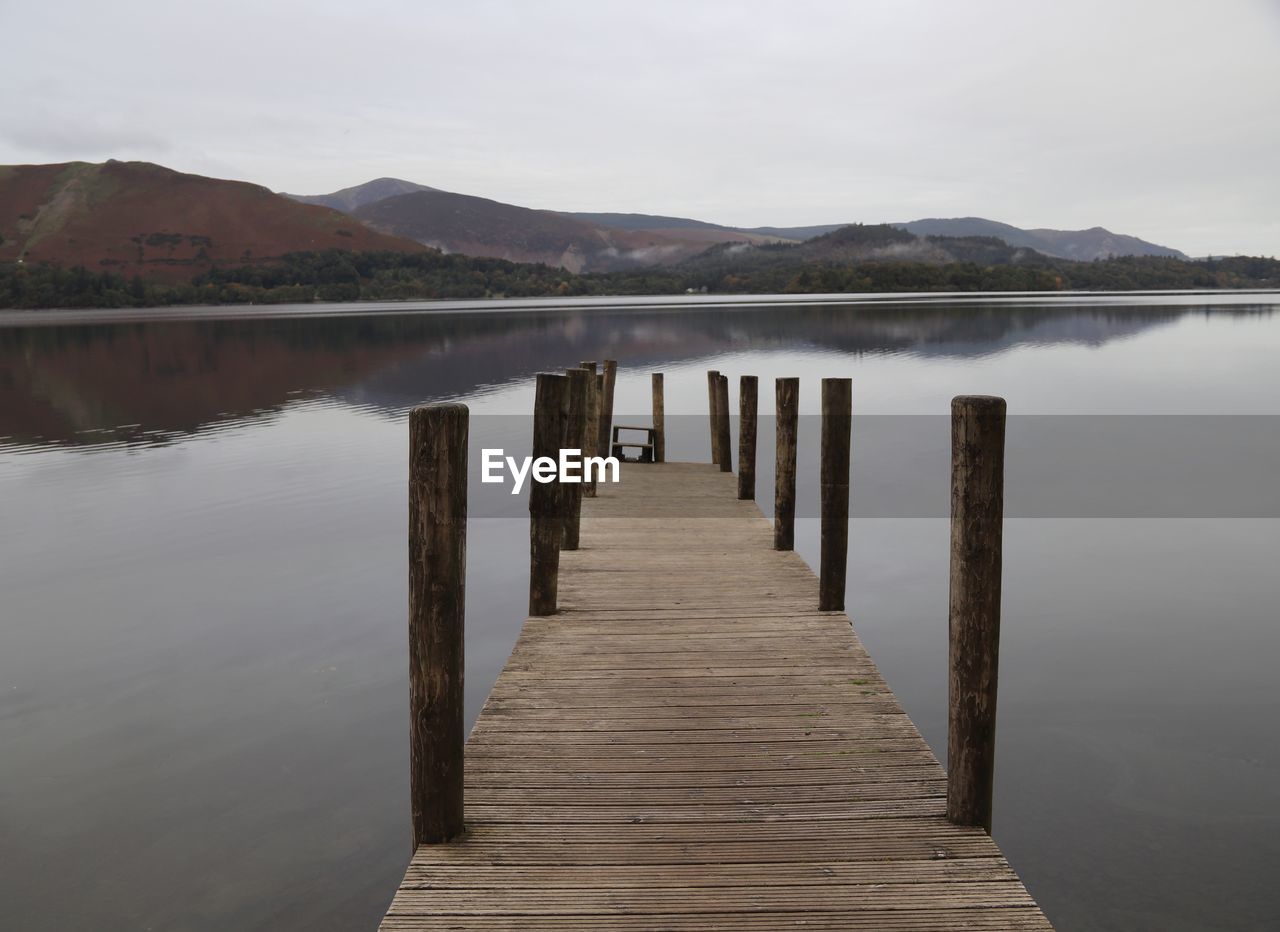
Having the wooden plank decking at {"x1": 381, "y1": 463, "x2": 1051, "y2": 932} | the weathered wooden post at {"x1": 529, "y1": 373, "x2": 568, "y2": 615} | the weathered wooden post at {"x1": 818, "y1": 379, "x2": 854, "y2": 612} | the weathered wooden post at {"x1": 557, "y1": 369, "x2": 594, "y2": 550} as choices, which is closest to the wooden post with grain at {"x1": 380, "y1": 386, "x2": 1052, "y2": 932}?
the wooden plank decking at {"x1": 381, "y1": 463, "x2": 1051, "y2": 932}

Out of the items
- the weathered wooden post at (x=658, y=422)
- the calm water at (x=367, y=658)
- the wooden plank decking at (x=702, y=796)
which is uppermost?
the weathered wooden post at (x=658, y=422)

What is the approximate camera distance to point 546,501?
7.43 m

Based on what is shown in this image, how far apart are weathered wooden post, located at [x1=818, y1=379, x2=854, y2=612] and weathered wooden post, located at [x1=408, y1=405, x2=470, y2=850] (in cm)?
428

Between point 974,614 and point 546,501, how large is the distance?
3.90 m

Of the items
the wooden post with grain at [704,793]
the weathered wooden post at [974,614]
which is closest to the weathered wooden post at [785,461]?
the wooden post with grain at [704,793]

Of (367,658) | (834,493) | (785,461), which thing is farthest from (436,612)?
(785,461)

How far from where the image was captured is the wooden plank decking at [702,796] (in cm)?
378

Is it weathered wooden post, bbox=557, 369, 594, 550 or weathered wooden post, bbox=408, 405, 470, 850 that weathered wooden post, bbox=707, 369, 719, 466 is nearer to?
weathered wooden post, bbox=557, 369, 594, 550

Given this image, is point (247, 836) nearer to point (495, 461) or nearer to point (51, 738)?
point (51, 738)

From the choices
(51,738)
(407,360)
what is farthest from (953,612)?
(407,360)

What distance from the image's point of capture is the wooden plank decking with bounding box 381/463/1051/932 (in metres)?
3.78

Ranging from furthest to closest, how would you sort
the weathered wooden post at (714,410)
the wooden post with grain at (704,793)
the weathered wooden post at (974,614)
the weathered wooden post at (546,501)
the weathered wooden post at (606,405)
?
the weathered wooden post at (606,405)
the weathered wooden post at (714,410)
the weathered wooden post at (546,501)
the weathered wooden post at (974,614)
the wooden post with grain at (704,793)

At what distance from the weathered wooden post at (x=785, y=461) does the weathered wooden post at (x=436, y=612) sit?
619 centimetres

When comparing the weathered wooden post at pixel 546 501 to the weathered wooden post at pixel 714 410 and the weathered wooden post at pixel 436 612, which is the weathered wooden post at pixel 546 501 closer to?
the weathered wooden post at pixel 436 612
